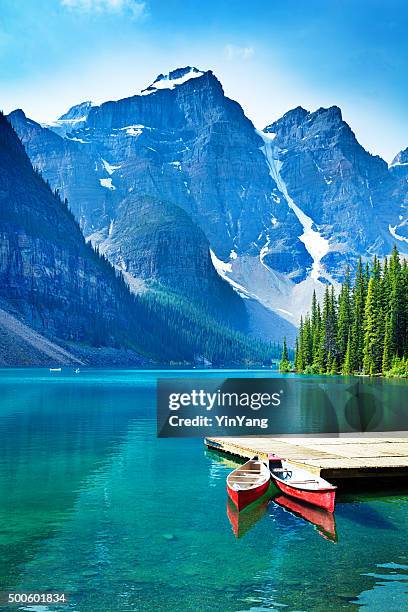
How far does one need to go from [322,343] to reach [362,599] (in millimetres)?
161088

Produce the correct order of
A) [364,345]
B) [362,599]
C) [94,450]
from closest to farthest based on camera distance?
1. [362,599]
2. [94,450]
3. [364,345]

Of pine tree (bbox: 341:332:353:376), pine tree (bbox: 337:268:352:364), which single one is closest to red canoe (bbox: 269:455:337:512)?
pine tree (bbox: 341:332:353:376)

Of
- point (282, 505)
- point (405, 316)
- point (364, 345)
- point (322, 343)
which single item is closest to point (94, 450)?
point (282, 505)

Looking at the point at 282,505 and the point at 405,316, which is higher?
the point at 405,316

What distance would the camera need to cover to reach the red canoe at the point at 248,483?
2865 centimetres

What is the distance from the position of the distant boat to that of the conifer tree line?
98752 mm

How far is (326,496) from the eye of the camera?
91.6 feet

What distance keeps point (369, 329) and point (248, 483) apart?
115426 millimetres

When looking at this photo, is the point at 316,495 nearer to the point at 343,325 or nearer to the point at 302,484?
the point at 302,484

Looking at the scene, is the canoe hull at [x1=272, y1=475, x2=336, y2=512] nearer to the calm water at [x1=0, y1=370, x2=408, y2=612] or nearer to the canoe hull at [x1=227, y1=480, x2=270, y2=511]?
the calm water at [x1=0, y1=370, x2=408, y2=612]

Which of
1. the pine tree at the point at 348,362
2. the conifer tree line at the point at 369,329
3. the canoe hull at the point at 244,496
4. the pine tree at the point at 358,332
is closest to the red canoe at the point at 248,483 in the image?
the canoe hull at the point at 244,496

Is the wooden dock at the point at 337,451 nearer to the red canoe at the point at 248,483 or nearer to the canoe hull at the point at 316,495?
the red canoe at the point at 248,483

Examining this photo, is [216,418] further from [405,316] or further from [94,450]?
[405,316]

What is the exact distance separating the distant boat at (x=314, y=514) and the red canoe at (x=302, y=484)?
0.75 ft
